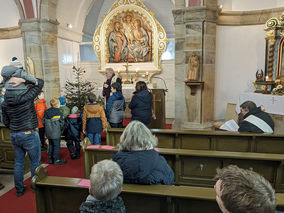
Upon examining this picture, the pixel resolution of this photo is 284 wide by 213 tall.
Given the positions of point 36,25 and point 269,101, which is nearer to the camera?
point 269,101

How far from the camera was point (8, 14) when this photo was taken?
9031 mm

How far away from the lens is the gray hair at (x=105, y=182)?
5.08 ft

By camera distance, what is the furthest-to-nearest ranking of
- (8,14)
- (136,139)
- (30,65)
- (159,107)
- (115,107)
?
(8,14), (30,65), (159,107), (115,107), (136,139)

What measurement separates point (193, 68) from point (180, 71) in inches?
19.9

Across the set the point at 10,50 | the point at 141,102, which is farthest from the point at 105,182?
the point at 10,50

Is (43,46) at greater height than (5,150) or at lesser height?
greater

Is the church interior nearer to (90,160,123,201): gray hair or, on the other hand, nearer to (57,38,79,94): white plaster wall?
(57,38,79,94): white plaster wall

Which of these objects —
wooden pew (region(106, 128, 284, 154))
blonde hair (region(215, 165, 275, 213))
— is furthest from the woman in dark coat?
blonde hair (region(215, 165, 275, 213))

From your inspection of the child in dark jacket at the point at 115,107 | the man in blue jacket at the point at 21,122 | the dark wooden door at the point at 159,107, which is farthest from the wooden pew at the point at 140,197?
the dark wooden door at the point at 159,107

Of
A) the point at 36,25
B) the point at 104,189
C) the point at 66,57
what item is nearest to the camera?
the point at 104,189

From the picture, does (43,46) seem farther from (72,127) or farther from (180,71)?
(180,71)

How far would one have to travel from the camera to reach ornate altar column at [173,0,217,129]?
6336 mm

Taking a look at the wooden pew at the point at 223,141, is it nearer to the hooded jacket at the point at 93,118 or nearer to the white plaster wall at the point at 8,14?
the hooded jacket at the point at 93,118

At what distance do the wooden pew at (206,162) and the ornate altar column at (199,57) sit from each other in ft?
11.7
